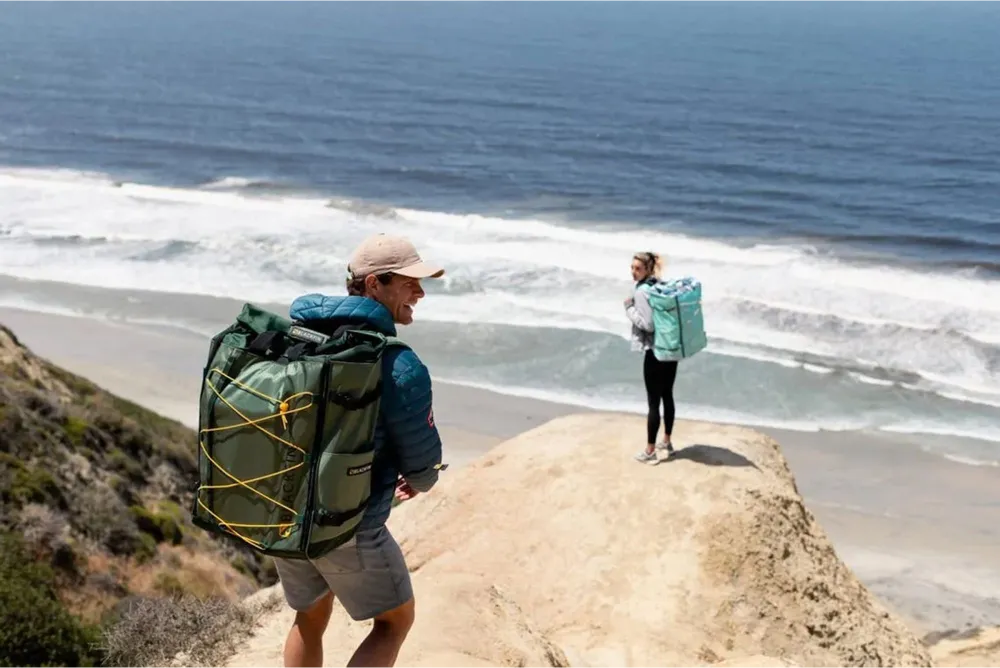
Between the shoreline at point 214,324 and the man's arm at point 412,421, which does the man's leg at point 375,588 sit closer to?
the man's arm at point 412,421

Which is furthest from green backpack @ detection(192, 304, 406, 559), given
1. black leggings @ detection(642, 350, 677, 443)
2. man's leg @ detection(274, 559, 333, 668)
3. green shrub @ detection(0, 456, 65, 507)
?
green shrub @ detection(0, 456, 65, 507)

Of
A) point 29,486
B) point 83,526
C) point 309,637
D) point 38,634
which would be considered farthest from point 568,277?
point 309,637

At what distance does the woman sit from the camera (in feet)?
26.6

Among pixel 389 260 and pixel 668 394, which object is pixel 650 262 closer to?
pixel 668 394

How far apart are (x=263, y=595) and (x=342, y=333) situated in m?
3.82

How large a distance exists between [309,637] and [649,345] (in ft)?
15.6

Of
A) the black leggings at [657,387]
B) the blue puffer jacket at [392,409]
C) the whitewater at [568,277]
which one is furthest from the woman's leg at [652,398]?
the whitewater at [568,277]

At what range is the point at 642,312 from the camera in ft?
26.6

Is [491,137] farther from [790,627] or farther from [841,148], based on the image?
[790,627]

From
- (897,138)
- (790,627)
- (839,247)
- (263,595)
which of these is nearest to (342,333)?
(263,595)

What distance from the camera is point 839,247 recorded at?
2808cm

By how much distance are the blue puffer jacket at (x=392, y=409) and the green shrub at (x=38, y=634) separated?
11.0 ft

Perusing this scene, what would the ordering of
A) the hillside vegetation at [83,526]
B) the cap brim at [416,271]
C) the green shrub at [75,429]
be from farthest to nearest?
the green shrub at [75,429] → the hillside vegetation at [83,526] → the cap brim at [416,271]

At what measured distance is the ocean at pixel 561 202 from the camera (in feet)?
62.4
